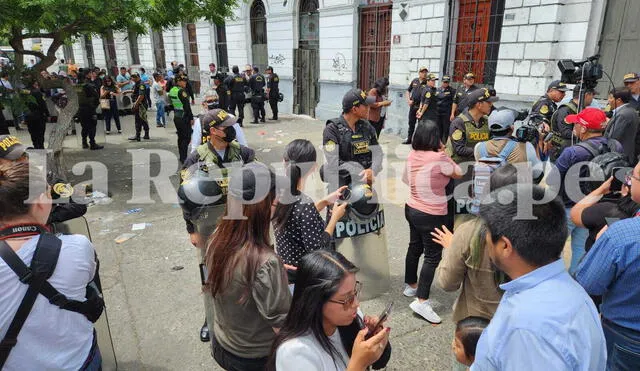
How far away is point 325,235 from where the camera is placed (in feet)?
8.30

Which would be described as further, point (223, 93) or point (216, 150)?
point (223, 93)

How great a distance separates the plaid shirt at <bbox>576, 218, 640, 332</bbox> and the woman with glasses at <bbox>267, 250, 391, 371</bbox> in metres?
1.09

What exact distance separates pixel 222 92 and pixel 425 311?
10038mm

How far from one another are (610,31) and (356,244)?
683 cm

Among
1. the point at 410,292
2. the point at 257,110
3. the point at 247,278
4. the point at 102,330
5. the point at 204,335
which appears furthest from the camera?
the point at 257,110

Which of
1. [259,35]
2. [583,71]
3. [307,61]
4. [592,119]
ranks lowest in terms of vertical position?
[592,119]

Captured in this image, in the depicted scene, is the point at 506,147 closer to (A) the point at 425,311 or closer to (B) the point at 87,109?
(A) the point at 425,311

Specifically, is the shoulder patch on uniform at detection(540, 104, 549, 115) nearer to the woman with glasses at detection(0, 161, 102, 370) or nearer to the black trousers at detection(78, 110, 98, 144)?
the woman with glasses at detection(0, 161, 102, 370)

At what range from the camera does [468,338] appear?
1795 mm

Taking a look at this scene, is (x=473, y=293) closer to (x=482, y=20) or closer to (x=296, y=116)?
(x=482, y=20)

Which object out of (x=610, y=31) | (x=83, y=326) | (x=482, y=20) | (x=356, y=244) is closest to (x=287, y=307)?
(x=83, y=326)

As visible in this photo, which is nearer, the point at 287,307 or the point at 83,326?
the point at 287,307

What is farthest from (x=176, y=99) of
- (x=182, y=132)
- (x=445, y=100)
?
(x=445, y=100)

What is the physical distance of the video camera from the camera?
16.2ft
